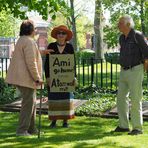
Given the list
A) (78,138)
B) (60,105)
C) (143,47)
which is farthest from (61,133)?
(143,47)

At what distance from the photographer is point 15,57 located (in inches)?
293

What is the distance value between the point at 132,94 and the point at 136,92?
8 centimetres

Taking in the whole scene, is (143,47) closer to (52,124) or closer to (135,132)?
(135,132)

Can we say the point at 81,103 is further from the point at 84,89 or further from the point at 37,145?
the point at 37,145

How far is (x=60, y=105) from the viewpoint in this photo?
8547mm

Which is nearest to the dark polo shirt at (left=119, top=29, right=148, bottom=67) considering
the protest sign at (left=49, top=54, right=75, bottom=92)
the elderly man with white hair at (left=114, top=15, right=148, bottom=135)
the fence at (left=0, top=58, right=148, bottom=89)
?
the elderly man with white hair at (left=114, top=15, right=148, bottom=135)

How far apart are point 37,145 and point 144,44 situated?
2.36 m

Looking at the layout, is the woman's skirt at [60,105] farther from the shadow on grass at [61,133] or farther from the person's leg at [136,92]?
the person's leg at [136,92]

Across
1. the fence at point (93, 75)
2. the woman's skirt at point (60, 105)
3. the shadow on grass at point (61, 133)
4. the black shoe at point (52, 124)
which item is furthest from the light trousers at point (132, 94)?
the fence at point (93, 75)

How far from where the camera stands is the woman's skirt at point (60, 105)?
851 centimetres

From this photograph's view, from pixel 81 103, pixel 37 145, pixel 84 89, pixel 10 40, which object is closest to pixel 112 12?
pixel 84 89

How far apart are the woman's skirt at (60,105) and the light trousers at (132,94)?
3.51 feet

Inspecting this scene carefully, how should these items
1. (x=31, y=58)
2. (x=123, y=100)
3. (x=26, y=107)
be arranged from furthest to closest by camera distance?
(x=123, y=100) → (x=26, y=107) → (x=31, y=58)

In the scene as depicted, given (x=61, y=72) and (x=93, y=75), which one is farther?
(x=93, y=75)
